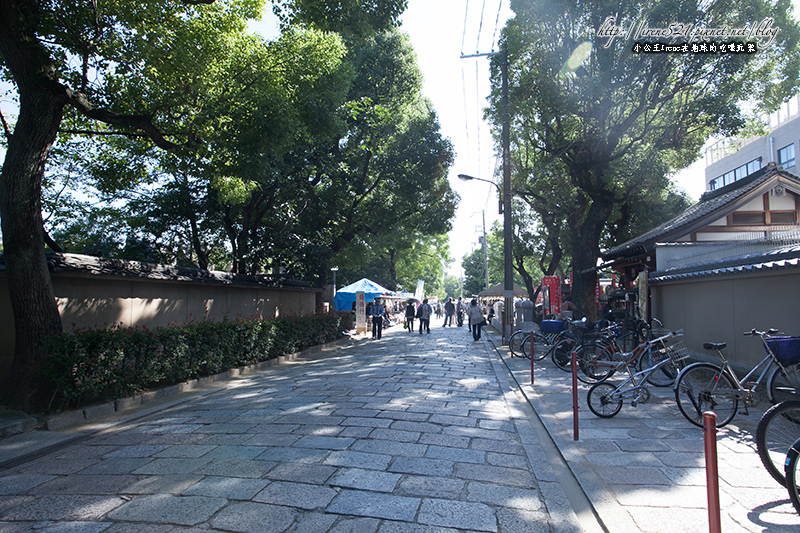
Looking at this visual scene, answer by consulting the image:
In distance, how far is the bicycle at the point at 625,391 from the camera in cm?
657

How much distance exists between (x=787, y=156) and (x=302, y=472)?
3324cm

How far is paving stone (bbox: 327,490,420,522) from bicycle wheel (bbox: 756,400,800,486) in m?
2.82

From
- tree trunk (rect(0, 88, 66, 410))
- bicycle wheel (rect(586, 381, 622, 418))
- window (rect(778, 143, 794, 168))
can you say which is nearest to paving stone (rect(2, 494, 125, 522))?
tree trunk (rect(0, 88, 66, 410))

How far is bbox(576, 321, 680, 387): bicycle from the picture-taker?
7.40 metres

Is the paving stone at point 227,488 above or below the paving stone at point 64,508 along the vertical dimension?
above

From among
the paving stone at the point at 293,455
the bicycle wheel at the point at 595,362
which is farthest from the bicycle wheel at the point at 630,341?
the paving stone at the point at 293,455

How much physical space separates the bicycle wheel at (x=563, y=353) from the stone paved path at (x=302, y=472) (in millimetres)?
3965

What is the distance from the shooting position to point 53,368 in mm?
6660

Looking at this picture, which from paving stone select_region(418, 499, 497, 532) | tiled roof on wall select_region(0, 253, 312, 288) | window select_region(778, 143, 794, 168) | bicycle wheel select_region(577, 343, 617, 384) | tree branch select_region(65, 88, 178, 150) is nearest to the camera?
paving stone select_region(418, 499, 497, 532)

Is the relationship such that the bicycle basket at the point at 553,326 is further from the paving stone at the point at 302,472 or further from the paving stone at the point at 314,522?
the paving stone at the point at 314,522

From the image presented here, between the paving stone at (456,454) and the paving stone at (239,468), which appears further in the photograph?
the paving stone at (456,454)

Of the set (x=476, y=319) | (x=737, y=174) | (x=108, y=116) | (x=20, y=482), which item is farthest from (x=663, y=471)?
(x=737, y=174)

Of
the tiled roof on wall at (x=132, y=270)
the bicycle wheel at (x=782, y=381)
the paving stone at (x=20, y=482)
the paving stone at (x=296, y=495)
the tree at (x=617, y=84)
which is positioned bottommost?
the paving stone at (x=20, y=482)

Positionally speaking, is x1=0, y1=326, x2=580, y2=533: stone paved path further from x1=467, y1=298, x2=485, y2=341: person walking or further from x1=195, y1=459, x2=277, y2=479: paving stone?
x1=467, y1=298, x2=485, y2=341: person walking
